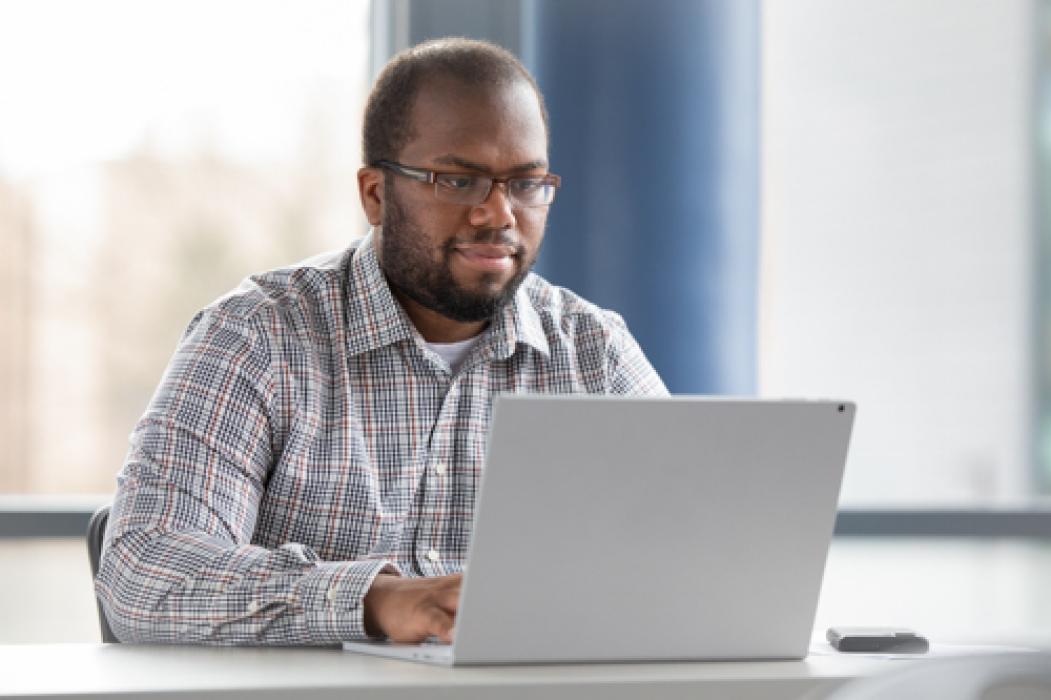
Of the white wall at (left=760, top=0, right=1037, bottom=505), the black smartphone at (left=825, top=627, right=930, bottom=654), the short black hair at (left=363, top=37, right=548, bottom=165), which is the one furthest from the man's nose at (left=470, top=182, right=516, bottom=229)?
the white wall at (left=760, top=0, right=1037, bottom=505)

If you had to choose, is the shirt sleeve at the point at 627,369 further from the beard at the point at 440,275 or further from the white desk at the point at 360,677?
the white desk at the point at 360,677

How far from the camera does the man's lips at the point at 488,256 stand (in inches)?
88.8

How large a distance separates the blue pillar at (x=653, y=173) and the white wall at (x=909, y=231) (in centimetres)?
74

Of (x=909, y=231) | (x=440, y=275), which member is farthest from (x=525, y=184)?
(x=909, y=231)

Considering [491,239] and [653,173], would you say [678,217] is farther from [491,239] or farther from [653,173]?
[491,239]

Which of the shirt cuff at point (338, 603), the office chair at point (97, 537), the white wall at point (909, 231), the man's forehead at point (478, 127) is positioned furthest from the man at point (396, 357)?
the white wall at point (909, 231)

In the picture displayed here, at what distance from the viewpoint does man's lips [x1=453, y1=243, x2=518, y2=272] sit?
7.40 feet

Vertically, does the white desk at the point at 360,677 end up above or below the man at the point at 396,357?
below

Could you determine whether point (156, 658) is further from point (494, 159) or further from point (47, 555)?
point (47, 555)

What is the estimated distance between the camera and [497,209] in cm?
222

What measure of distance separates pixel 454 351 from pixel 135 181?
4.82 ft

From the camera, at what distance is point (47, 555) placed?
3.38 meters

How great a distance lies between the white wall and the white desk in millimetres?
2514

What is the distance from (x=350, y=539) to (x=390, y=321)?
342 millimetres
